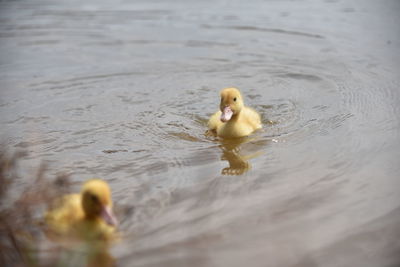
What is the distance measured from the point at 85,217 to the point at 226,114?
6.49ft

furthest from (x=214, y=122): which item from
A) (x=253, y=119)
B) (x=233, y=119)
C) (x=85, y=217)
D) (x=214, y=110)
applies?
(x=85, y=217)

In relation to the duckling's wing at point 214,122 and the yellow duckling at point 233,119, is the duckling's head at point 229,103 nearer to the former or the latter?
the yellow duckling at point 233,119

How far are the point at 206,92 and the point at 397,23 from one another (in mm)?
3856

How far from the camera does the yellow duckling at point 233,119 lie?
16.9 ft

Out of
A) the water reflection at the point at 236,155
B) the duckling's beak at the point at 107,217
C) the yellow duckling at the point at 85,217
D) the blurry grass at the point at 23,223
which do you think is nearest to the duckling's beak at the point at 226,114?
the water reflection at the point at 236,155

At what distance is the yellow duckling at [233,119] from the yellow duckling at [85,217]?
187 cm

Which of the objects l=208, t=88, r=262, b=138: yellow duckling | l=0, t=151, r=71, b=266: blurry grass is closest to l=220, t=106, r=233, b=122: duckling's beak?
l=208, t=88, r=262, b=138: yellow duckling

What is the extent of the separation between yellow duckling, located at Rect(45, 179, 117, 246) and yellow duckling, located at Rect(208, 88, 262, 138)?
1.87 meters

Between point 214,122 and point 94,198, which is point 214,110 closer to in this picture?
point 214,122

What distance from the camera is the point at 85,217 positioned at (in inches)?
138

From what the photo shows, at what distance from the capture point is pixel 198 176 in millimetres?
4453

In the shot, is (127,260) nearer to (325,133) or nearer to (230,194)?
(230,194)

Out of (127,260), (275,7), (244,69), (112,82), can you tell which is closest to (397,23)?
(275,7)

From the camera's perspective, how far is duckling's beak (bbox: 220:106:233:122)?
16.6 feet
